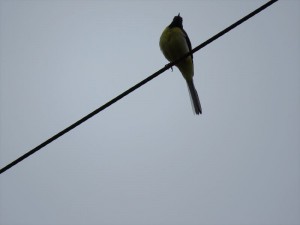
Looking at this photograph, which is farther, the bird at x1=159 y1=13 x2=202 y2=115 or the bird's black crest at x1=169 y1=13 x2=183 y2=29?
the bird's black crest at x1=169 y1=13 x2=183 y2=29

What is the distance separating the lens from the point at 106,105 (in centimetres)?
236

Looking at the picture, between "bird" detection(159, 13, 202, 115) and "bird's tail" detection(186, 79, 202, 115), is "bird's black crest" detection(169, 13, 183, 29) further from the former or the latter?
"bird's tail" detection(186, 79, 202, 115)

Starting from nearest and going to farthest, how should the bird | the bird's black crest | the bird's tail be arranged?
the bird's tail < the bird < the bird's black crest

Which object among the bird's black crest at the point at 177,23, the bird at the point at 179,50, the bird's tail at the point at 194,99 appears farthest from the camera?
the bird's black crest at the point at 177,23

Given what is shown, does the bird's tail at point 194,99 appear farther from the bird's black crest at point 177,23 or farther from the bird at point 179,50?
the bird's black crest at point 177,23

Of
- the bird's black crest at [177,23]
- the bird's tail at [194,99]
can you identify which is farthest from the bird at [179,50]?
the bird's black crest at [177,23]

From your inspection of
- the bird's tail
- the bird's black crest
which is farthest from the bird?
the bird's black crest

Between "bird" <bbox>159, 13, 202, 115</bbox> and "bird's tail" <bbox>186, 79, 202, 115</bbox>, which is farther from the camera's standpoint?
"bird" <bbox>159, 13, 202, 115</bbox>

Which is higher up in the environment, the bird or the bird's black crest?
the bird's black crest

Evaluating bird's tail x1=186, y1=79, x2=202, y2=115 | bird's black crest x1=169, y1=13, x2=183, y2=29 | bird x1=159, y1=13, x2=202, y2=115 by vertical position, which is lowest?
bird's tail x1=186, y1=79, x2=202, y2=115

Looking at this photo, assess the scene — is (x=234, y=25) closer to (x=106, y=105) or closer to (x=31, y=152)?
(x=106, y=105)

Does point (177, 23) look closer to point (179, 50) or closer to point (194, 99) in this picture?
point (179, 50)

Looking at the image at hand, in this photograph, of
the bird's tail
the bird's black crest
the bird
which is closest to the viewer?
the bird's tail

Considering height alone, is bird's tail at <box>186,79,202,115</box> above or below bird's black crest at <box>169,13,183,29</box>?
below
